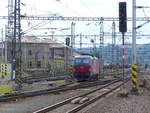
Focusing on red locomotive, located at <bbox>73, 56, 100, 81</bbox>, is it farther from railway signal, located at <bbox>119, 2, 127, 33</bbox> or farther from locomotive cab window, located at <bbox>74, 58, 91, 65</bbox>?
railway signal, located at <bbox>119, 2, 127, 33</bbox>

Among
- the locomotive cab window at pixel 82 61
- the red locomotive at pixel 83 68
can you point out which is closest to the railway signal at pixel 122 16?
the red locomotive at pixel 83 68

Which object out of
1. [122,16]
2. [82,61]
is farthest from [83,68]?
[122,16]

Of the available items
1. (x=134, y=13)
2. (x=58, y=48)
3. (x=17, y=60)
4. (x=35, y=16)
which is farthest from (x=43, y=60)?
(x=134, y=13)

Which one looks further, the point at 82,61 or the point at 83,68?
the point at 82,61

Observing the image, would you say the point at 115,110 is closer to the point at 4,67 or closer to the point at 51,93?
the point at 51,93

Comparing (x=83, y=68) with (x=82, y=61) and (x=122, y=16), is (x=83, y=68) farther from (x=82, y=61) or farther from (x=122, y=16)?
(x=122, y=16)

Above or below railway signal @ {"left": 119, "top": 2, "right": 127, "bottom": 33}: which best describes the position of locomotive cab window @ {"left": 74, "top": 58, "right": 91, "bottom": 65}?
below

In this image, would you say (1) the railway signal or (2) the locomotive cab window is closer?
(1) the railway signal

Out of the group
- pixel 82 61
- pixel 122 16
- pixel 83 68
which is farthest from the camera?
pixel 82 61

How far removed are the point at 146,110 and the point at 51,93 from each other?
926 cm

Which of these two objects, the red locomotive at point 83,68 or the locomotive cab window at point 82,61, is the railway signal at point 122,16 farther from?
the locomotive cab window at point 82,61

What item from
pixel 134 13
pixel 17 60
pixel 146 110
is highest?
pixel 134 13

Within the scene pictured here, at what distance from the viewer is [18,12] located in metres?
28.7

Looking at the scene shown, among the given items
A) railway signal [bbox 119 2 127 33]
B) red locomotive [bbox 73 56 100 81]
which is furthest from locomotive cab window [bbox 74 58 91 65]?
railway signal [bbox 119 2 127 33]
